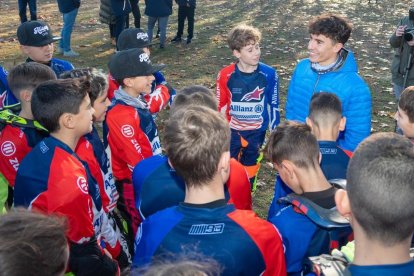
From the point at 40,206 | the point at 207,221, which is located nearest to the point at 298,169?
the point at 207,221

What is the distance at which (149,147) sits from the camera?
4109 millimetres

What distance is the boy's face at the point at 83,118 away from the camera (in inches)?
133

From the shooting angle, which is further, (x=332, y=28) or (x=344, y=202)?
(x=332, y=28)

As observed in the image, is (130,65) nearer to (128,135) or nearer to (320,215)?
(128,135)

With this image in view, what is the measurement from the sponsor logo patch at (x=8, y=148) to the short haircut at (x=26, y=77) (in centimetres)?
52

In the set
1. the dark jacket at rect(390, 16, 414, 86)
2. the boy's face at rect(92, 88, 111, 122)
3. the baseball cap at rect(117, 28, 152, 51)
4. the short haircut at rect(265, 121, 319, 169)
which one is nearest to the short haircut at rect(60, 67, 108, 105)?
the boy's face at rect(92, 88, 111, 122)

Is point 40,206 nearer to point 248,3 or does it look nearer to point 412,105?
point 412,105

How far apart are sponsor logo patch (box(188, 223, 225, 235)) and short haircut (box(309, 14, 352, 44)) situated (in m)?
2.70

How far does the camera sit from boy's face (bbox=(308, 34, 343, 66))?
4352 mm

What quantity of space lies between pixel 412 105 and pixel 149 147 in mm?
2244

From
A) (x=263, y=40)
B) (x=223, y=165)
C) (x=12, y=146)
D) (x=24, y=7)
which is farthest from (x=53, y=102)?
(x=24, y=7)

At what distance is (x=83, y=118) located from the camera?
3408 mm

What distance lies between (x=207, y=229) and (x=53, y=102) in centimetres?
170

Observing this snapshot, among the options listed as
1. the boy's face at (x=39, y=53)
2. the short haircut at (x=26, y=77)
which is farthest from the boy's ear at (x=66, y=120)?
the boy's face at (x=39, y=53)
